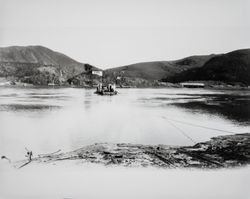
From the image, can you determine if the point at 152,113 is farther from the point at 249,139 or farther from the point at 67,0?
the point at 67,0

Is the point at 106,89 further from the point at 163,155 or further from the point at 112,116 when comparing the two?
the point at 163,155

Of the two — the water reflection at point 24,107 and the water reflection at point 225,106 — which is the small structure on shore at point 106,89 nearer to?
the water reflection at point 24,107

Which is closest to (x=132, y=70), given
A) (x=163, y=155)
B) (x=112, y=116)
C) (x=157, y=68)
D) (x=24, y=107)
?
(x=157, y=68)

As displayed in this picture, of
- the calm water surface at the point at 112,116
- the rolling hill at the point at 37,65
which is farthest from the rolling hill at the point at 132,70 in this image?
Result: the calm water surface at the point at 112,116

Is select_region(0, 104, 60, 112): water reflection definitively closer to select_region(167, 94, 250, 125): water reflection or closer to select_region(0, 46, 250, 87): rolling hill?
select_region(0, 46, 250, 87): rolling hill

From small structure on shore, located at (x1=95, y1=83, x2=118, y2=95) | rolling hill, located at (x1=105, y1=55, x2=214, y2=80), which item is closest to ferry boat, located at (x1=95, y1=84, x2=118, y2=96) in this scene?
small structure on shore, located at (x1=95, y1=83, x2=118, y2=95)

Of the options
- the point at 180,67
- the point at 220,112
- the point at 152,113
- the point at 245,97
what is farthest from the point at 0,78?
the point at 245,97
